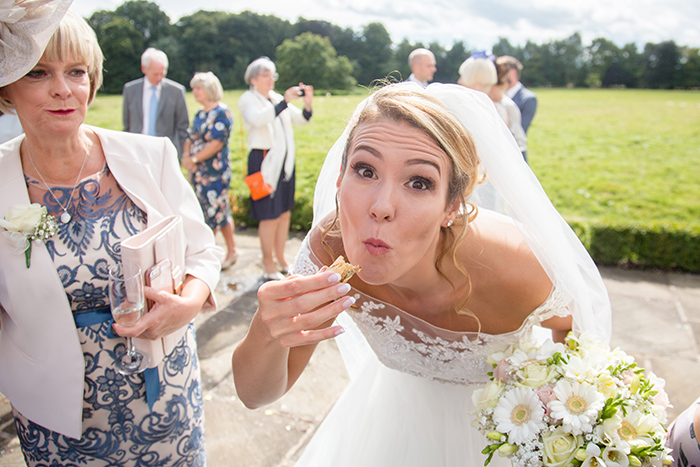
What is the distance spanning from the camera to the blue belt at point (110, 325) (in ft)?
6.16

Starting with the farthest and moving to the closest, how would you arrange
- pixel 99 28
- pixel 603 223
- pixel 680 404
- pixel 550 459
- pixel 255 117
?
pixel 99 28 < pixel 603 223 < pixel 255 117 < pixel 680 404 < pixel 550 459

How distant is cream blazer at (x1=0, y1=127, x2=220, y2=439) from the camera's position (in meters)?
1.78

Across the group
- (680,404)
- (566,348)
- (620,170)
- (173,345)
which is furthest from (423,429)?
(620,170)

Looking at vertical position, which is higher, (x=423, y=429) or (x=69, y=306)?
(x=69, y=306)

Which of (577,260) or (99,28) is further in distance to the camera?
(99,28)

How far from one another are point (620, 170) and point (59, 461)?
578 inches

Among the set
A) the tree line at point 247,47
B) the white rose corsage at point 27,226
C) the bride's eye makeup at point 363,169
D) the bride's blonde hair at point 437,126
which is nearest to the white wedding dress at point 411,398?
the bride's blonde hair at point 437,126

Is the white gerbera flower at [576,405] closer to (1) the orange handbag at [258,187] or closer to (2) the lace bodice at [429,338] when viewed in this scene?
(2) the lace bodice at [429,338]

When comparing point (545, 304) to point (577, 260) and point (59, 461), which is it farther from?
point (59, 461)

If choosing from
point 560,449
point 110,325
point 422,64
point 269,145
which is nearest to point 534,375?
point 560,449

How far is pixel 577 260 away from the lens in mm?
2186

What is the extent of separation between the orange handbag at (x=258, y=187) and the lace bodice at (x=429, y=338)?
3.39 meters

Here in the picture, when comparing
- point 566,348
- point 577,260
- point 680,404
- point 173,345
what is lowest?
point 680,404

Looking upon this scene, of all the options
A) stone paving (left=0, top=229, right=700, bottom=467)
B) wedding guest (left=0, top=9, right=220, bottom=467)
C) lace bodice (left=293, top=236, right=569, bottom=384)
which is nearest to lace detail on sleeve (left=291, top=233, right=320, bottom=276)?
lace bodice (left=293, top=236, right=569, bottom=384)
